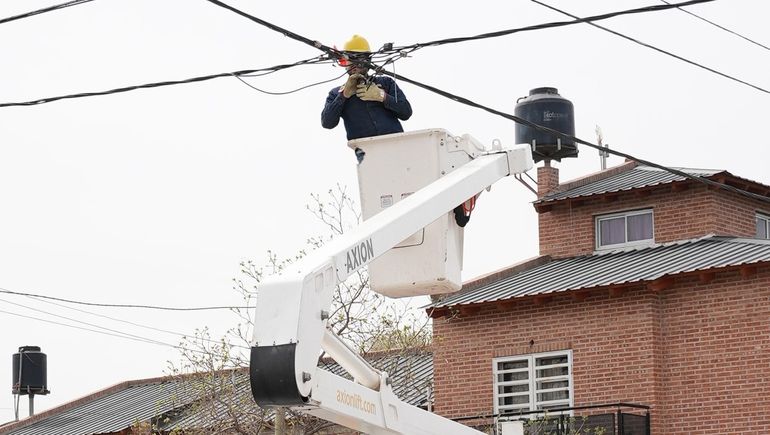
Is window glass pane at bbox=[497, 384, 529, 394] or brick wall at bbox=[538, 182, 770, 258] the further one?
brick wall at bbox=[538, 182, 770, 258]

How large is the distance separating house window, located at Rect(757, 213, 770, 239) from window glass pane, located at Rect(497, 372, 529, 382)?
6.64 meters

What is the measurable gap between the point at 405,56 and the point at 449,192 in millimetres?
2967

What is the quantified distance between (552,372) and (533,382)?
16.3 inches

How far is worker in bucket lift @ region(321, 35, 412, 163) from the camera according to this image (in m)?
13.1

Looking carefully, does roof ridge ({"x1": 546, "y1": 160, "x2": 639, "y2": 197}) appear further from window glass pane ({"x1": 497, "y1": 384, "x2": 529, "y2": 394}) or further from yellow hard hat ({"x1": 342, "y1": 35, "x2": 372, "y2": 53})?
yellow hard hat ({"x1": 342, "y1": 35, "x2": 372, "y2": 53})

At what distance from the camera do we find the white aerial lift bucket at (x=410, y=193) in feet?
40.6

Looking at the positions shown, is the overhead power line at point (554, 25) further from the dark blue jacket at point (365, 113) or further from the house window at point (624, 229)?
the house window at point (624, 229)

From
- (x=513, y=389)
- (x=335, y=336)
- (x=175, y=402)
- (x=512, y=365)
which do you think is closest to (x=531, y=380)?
(x=513, y=389)

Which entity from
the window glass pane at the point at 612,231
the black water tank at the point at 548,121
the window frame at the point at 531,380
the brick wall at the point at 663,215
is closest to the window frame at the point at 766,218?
the brick wall at the point at 663,215

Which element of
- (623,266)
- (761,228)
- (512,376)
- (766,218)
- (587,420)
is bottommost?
(587,420)

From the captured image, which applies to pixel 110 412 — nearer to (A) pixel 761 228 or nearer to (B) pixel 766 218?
(A) pixel 761 228

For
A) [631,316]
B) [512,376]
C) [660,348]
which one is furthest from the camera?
[512,376]

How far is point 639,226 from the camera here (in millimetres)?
31891

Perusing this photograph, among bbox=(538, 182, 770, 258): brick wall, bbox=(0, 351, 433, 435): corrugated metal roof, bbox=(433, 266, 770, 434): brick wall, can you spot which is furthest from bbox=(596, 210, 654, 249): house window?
bbox=(0, 351, 433, 435): corrugated metal roof
